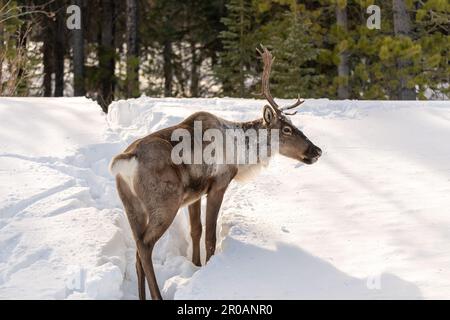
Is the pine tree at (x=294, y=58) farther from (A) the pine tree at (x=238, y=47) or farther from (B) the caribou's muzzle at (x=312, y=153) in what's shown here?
(B) the caribou's muzzle at (x=312, y=153)

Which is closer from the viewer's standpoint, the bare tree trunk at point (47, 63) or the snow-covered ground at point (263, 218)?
the snow-covered ground at point (263, 218)

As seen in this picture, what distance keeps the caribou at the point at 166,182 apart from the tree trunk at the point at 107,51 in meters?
13.1

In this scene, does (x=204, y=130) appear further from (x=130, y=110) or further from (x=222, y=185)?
(x=130, y=110)

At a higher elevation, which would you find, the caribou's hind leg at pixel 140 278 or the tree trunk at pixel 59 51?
the tree trunk at pixel 59 51

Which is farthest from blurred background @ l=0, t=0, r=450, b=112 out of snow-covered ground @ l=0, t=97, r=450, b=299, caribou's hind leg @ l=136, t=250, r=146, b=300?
caribou's hind leg @ l=136, t=250, r=146, b=300

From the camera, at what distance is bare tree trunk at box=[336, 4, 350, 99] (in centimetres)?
1522

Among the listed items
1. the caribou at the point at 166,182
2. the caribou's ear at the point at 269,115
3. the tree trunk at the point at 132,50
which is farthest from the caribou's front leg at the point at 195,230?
the tree trunk at the point at 132,50

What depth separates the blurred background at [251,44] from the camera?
14.4 meters

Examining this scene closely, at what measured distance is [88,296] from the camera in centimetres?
456

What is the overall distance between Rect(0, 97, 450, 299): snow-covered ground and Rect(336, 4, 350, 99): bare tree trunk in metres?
6.62

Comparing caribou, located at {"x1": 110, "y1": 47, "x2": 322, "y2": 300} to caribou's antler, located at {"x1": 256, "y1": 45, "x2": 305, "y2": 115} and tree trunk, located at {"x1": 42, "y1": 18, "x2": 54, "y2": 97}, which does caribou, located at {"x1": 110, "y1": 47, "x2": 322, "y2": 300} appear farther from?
tree trunk, located at {"x1": 42, "y1": 18, "x2": 54, "y2": 97}

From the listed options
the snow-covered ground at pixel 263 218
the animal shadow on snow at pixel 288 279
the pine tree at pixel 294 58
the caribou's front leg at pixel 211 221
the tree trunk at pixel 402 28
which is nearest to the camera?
the animal shadow on snow at pixel 288 279

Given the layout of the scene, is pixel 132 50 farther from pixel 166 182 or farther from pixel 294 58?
pixel 166 182

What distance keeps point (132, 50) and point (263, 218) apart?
12.2m
